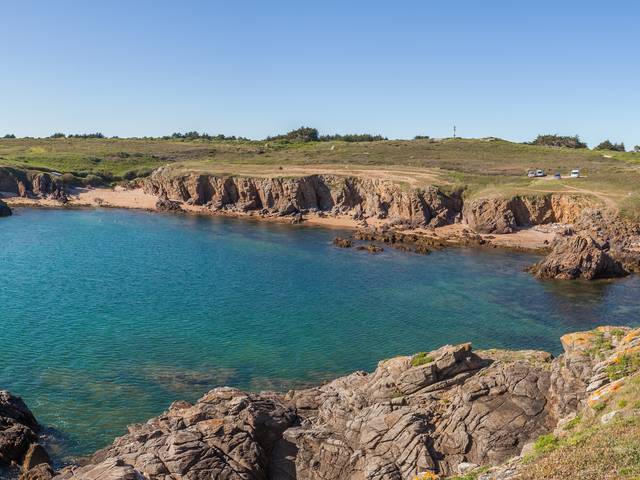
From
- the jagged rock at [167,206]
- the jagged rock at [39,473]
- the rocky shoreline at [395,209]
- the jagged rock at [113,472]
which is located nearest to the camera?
the jagged rock at [113,472]

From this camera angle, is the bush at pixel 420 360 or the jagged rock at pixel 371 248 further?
the jagged rock at pixel 371 248

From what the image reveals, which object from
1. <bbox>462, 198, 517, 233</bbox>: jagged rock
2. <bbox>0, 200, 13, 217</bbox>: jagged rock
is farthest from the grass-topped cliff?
<bbox>0, 200, 13, 217</bbox>: jagged rock

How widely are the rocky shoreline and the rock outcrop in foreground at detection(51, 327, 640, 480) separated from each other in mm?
47955

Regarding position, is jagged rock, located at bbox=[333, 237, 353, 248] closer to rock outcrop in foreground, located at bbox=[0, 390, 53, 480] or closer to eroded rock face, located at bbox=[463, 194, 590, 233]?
eroded rock face, located at bbox=[463, 194, 590, 233]

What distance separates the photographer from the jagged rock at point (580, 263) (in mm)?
73000

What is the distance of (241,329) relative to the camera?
172 ft

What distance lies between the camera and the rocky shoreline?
78.6 m

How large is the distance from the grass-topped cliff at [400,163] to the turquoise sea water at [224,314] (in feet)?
86.6

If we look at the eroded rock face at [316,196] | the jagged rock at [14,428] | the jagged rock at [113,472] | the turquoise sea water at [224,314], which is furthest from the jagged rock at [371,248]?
the jagged rock at [113,472]

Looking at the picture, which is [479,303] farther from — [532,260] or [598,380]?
[598,380]

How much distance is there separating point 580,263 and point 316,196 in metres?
61.5

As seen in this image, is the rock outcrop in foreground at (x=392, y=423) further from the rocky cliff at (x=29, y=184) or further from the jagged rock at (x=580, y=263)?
the rocky cliff at (x=29, y=184)

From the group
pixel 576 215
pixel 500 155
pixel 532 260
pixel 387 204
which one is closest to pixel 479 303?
pixel 532 260

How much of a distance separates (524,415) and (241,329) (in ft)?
98.9
